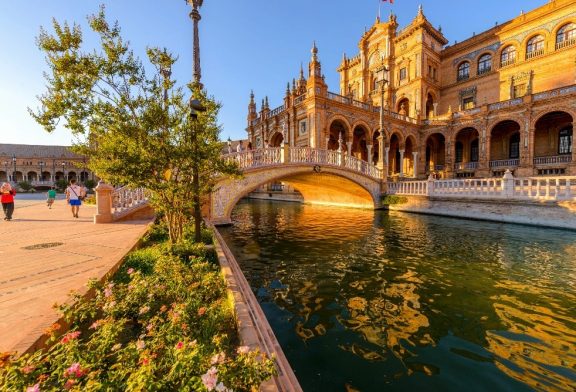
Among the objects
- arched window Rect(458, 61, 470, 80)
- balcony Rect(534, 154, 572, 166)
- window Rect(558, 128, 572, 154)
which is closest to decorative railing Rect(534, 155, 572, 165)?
Answer: balcony Rect(534, 154, 572, 166)

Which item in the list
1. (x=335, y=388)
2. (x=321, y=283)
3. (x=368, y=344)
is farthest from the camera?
(x=321, y=283)

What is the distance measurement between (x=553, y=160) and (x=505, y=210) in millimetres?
17294

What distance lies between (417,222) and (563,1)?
99.5 feet

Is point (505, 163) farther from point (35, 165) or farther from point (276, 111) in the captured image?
point (35, 165)

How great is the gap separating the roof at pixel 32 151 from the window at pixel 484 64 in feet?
282

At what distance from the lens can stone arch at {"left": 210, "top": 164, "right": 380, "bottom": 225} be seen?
13211 millimetres

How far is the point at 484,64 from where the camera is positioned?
104ft

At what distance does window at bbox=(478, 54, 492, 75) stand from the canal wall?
80.3 ft

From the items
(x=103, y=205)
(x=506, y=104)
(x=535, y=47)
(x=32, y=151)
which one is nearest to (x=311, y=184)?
(x=103, y=205)

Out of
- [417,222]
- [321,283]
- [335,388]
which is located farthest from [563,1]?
[335,388]

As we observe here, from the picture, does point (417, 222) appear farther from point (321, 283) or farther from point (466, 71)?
point (466, 71)

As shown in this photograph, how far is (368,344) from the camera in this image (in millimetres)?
3859

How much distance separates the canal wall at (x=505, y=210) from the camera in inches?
476

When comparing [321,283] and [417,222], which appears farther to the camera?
[417,222]
